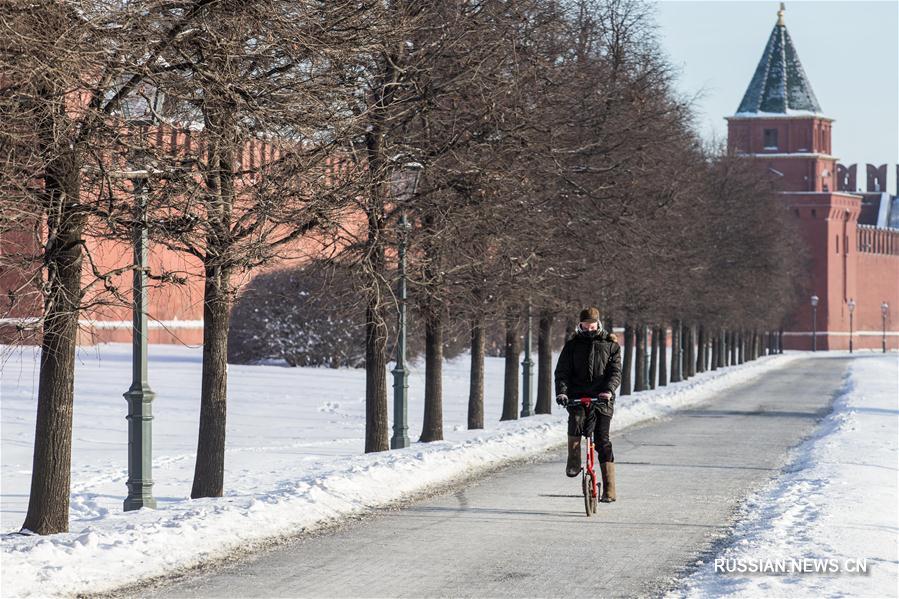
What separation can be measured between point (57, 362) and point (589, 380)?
524 cm

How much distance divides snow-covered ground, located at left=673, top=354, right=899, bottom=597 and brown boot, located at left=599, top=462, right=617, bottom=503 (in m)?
1.32

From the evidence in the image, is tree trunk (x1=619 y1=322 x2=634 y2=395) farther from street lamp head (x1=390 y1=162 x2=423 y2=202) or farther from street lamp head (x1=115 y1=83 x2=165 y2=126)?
street lamp head (x1=115 y1=83 x2=165 y2=126)

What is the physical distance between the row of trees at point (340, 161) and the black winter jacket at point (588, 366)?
267 centimetres

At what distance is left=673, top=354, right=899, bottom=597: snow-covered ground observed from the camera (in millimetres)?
9988

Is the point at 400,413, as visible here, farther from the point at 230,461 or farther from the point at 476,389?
the point at 476,389

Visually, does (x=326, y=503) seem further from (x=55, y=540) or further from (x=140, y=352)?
(x=55, y=540)

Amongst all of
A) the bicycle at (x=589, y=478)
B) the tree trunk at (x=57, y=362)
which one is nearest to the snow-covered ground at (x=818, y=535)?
the bicycle at (x=589, y=478)

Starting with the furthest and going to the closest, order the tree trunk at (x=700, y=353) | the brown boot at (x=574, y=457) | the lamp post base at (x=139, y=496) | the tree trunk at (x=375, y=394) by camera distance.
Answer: the tree trunk at (x=700, y=353) → the tree trunk at (x=375, y=394) → the lamp post base at (x=139, y=496) → the brown boot at (x=574, y=457)

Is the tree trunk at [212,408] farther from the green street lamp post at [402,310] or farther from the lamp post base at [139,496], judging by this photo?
the green street lamp post at [402,310]

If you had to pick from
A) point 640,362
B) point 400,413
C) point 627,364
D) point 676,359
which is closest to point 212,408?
point 400,413

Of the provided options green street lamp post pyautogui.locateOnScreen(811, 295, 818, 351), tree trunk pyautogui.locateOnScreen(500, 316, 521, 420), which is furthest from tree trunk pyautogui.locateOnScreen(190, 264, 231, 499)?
green street lamp post pyautogui.locateOnScreen(811, 295, 818, 351)

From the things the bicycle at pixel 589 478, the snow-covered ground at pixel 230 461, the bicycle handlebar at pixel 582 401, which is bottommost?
the snow-covered ground at pixel 230 461

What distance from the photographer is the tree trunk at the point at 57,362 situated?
449 inches

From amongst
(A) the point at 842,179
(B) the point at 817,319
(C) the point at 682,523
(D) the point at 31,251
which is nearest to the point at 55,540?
(D) the point at 31,251
